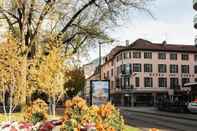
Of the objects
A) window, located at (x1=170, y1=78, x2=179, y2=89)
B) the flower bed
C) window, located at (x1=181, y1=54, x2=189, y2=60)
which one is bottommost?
the flower bed

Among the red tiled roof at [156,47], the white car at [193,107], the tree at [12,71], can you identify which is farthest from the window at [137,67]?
the tree at [12,71]

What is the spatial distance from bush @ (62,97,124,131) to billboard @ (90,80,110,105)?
50.3ft

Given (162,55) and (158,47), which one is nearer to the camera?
(162,55)

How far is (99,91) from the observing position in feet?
87.8

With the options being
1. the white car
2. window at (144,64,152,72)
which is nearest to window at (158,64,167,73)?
window at (144,64,152,72)

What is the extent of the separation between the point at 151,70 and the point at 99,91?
59286 millimetres

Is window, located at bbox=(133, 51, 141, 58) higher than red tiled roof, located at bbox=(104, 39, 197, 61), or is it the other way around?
red tiled roof, located at bbox=(104, 39, 197, 61)

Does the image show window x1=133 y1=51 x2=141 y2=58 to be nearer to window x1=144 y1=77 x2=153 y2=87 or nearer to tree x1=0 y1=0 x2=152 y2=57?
window x1=144 y1=77 x2=153 y2=87

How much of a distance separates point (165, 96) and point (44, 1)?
203 ft

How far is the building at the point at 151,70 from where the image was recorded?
83188mm

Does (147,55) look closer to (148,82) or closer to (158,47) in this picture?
(158,47)

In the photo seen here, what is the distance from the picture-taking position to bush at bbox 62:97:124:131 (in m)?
9.92

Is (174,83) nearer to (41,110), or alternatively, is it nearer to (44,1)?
(44,1)

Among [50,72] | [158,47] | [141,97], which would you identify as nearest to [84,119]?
[50,72]
